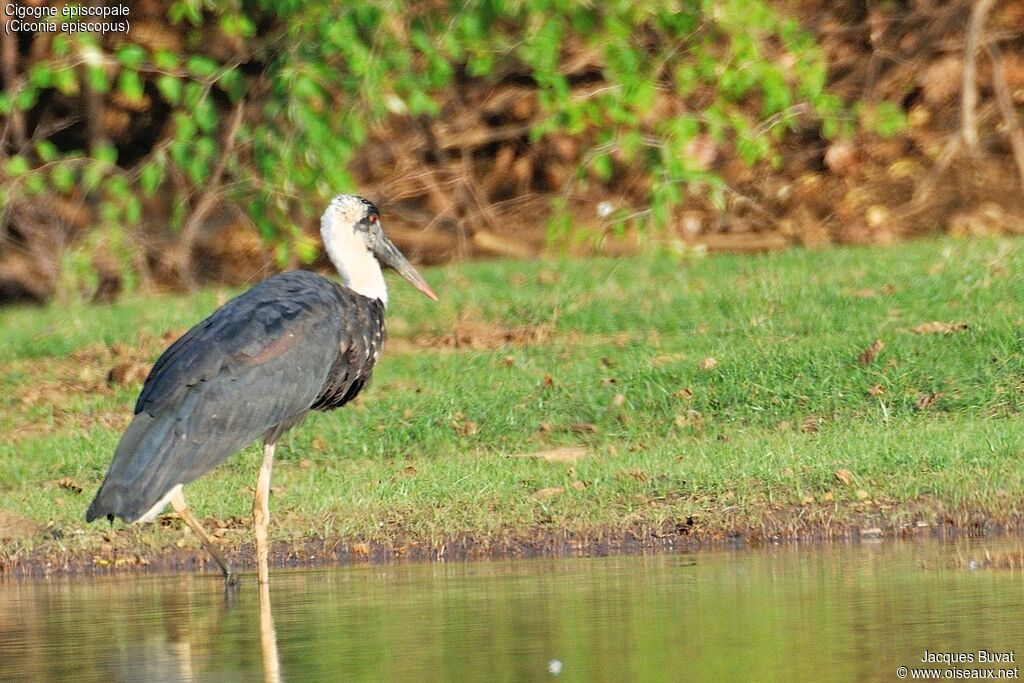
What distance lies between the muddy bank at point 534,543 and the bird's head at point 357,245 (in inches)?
58.6

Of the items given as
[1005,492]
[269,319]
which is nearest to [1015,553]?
[1005,492]

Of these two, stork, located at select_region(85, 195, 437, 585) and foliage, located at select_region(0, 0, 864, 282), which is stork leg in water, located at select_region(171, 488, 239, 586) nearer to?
stork, located at select_region(85, 195, 437, 585)

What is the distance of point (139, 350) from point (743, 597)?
22.5 feet

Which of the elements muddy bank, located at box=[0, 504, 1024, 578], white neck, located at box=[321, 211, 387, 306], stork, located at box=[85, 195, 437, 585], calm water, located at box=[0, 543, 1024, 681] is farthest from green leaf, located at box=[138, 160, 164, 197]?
calm water, located at box=[0, 543, 1024, 681]

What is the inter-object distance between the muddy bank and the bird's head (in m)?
1.49

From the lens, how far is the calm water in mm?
5223

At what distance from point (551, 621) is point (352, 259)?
3469 millimetres

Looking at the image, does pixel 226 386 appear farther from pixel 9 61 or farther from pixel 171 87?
pixel 9 61

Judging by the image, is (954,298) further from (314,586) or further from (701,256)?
(314,586)

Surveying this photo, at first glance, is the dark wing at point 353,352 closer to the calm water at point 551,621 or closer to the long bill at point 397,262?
the long bill at point 397,262

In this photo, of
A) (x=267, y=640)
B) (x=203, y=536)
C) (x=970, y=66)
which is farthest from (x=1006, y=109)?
(x=267, y=640)

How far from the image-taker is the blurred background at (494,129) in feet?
45.6

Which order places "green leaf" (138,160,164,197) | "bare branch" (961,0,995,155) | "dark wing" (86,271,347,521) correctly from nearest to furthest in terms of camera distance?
"dark wing" (86,271,347,521), "green leaf" (138,160,164,197), "bare branch" (961,0,995,155)

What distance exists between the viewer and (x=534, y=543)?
7766 mm
